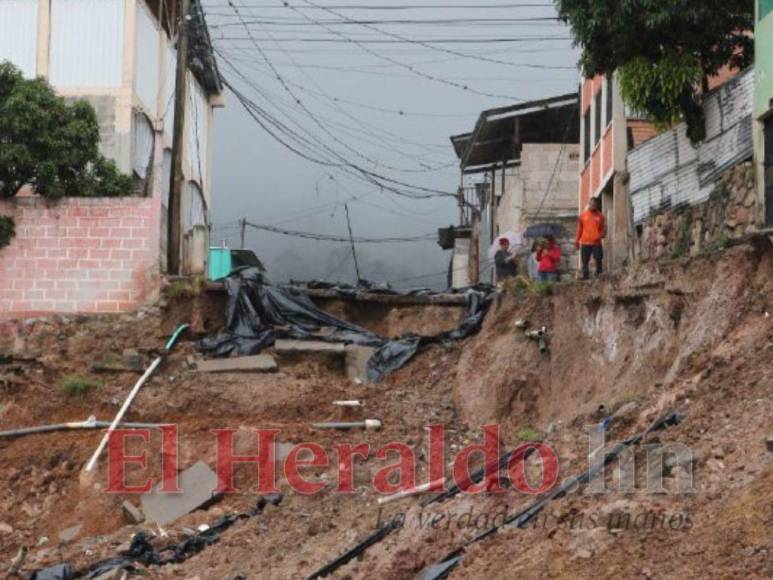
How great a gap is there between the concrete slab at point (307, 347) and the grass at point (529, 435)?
4198 millimetres

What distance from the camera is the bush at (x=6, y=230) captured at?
66.0ft

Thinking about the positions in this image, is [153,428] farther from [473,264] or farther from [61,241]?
[473,264]

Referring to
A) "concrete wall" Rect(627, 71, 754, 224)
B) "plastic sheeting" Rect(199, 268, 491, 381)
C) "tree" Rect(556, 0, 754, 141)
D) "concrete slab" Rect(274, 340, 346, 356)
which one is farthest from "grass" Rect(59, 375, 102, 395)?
"concrete wall" Rect(627, 71, 754, 224)

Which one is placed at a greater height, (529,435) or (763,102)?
(763,102)

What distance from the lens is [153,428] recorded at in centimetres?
1708

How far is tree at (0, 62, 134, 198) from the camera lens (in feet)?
65.6

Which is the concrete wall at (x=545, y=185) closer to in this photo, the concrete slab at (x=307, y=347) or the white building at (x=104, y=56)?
the white building at (x=104, y=56)

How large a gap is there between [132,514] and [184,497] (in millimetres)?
673

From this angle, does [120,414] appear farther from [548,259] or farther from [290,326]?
[548,259]

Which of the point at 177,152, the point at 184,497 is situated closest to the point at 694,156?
the point at 177,152

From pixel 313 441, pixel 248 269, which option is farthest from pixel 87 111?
pixel 313 441

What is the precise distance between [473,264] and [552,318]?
17.2 m

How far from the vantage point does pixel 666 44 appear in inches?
734

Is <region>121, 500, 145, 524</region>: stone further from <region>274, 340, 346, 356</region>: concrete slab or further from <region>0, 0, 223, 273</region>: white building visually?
<region>0, 0, 223, 273</region>: white building
